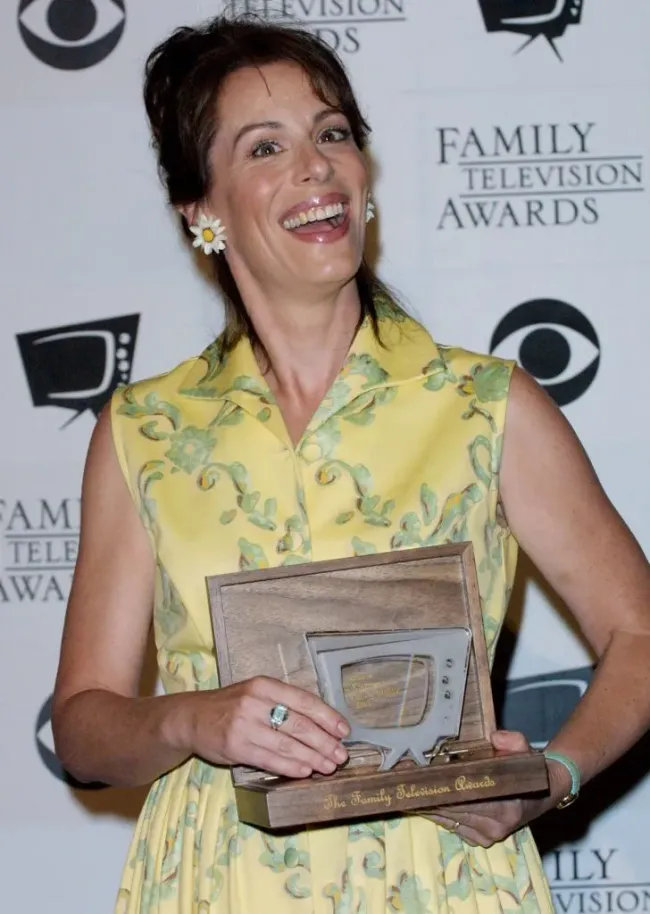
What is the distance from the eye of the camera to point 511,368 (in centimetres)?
154

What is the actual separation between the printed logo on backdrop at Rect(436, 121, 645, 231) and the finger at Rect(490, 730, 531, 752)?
1.00 metres

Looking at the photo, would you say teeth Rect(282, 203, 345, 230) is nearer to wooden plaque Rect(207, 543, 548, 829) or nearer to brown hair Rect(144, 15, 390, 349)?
brown hair Rect(144, 15, 390, 349)

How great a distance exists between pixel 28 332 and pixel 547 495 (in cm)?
95

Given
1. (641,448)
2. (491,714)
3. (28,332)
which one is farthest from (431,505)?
(28,332)

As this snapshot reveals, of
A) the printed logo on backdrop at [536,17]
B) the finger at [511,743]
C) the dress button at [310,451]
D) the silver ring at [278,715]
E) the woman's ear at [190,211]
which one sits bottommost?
the finger at [511,743]

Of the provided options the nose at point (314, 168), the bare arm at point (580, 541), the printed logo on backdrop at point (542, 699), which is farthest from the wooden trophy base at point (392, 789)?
the printed logo on backdrop at point (542, 699)

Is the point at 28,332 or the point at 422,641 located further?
the point at 28,332

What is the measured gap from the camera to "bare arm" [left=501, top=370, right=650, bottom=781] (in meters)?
1.46

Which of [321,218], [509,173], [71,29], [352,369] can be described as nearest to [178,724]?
[352,369]

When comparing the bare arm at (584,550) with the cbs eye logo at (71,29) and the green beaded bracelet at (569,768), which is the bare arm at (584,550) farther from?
the cbs eye logo at (71,29)

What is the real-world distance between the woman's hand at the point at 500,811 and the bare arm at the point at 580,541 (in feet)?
0.34

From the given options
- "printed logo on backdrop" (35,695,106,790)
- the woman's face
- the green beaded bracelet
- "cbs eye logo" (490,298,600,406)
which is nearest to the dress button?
the woman's face

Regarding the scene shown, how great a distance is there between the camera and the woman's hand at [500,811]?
1300 mm

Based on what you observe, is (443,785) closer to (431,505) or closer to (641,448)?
Answer: (431,505)
